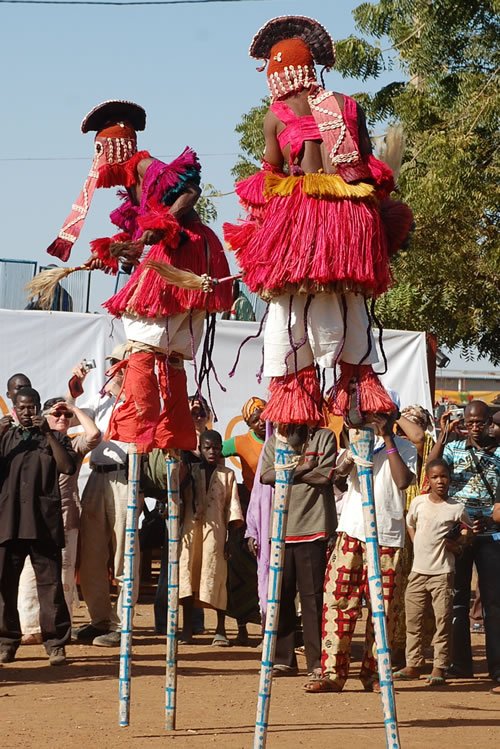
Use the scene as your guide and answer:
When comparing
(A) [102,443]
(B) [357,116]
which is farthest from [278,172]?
(A) [102,443]

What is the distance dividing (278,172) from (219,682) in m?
4.43

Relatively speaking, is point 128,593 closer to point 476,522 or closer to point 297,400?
point 297,400

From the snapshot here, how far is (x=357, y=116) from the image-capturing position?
5.62 meters

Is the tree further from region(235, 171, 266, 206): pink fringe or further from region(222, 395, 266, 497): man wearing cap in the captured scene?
region(235, 171, 266, 206): pink fringe

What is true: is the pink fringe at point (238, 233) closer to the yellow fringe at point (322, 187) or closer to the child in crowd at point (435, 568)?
the yellow fringe at point (322, 187)

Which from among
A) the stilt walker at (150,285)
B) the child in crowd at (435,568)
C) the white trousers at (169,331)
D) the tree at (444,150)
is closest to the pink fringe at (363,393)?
the stilt walker at (150,285)

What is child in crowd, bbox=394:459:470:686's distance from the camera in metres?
9.41

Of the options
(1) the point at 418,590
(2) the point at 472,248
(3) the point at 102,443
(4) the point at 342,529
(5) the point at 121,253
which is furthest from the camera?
(2) the point at 472,248

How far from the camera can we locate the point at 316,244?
17.9 feet

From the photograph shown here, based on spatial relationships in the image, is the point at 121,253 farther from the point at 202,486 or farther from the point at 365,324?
the point at 202,486

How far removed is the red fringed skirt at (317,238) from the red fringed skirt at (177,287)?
2.95 feet

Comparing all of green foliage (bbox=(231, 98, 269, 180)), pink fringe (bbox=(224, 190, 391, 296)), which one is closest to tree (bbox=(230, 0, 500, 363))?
green foliage (bbox=(231, 98, 269, 180))

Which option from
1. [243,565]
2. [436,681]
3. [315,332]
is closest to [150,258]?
[315,332]

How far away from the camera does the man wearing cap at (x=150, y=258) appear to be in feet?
21.2
